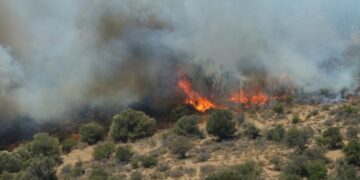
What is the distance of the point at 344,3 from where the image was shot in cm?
7694

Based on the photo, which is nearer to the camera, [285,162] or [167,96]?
[285,162]

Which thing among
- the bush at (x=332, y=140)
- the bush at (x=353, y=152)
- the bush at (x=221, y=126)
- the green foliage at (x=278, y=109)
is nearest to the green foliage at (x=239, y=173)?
the bush at (x=353, y=152)

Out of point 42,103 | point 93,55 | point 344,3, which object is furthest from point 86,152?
point 344,3

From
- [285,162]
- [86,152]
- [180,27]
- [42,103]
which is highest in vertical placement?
[180,27]

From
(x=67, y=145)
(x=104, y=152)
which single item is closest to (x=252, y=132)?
(x=104, y=152)

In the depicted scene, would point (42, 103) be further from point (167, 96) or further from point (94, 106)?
point (167, 96)

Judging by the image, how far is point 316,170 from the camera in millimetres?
40562

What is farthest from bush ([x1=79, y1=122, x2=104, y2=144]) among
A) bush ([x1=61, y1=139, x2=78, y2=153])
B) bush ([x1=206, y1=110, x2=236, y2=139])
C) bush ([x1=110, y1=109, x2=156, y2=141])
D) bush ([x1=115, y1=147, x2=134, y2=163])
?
bush ([x1=206, y1=110, x2=236, y2=139])

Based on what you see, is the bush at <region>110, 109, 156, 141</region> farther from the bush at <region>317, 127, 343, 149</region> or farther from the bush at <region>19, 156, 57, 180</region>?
the bush at <region>317, 127, 343, 149</region>

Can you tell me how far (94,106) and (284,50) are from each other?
65.6 ft

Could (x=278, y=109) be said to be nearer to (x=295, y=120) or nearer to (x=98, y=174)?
(x=295, y=120)

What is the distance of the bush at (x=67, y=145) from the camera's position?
2199 inches

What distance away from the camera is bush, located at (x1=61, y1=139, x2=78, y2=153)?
55.8m

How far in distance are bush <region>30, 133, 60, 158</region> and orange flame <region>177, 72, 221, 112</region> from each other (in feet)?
52.4
